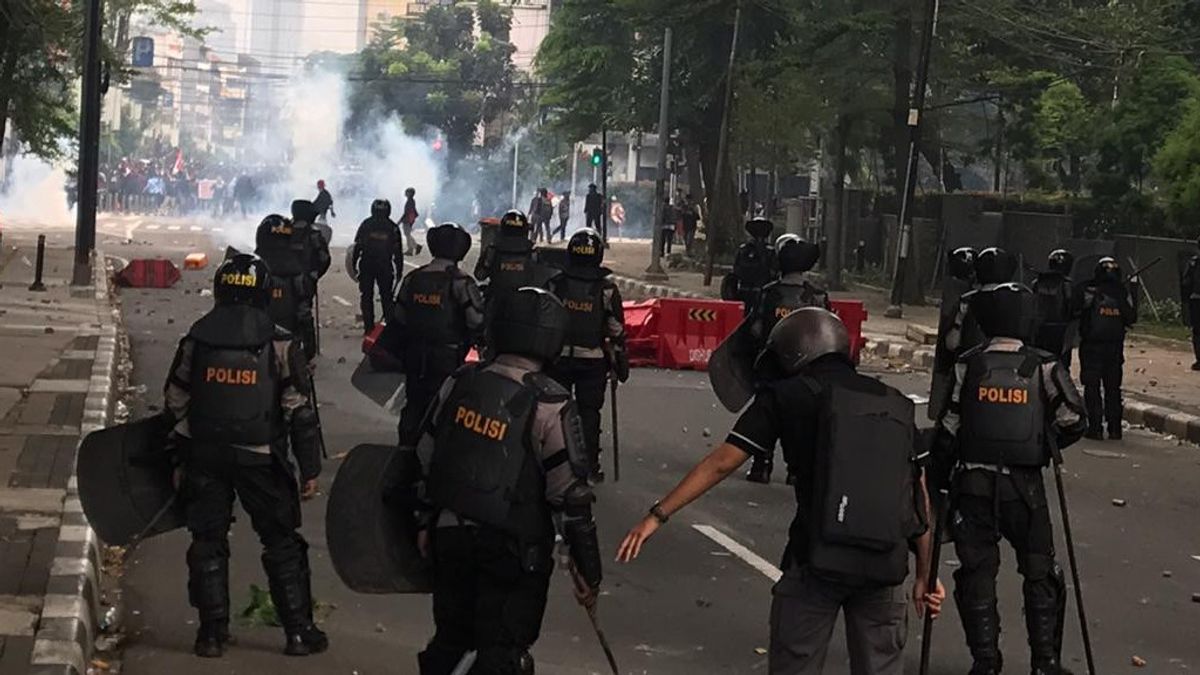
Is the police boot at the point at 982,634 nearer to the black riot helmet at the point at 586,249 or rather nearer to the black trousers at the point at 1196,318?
the black riot helmet at the point at 586,249

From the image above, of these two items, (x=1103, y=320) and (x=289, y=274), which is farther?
(x=1103, y=320)

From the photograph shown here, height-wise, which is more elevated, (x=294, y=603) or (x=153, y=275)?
(x=294, y=603)

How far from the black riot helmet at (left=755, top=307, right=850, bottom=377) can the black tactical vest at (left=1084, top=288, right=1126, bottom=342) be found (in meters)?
11.2

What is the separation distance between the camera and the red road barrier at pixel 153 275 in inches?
1293

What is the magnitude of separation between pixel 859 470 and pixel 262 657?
3454mm

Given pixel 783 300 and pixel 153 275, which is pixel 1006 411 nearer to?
pixel 783 300

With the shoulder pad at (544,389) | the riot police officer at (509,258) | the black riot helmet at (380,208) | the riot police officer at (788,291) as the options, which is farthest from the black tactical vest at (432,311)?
the black riot helmet at (380,208)

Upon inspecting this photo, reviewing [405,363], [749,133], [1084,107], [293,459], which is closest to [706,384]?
[405,363]

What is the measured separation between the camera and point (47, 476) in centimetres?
1218

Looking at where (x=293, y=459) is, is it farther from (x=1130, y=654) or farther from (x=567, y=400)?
(x=1130, y=654)

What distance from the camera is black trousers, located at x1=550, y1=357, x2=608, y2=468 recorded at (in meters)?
12.7

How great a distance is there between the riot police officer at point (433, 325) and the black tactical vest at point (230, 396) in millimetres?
3721

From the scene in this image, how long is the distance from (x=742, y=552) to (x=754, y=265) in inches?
225

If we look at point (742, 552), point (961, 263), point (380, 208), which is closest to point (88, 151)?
point (380, 208)
